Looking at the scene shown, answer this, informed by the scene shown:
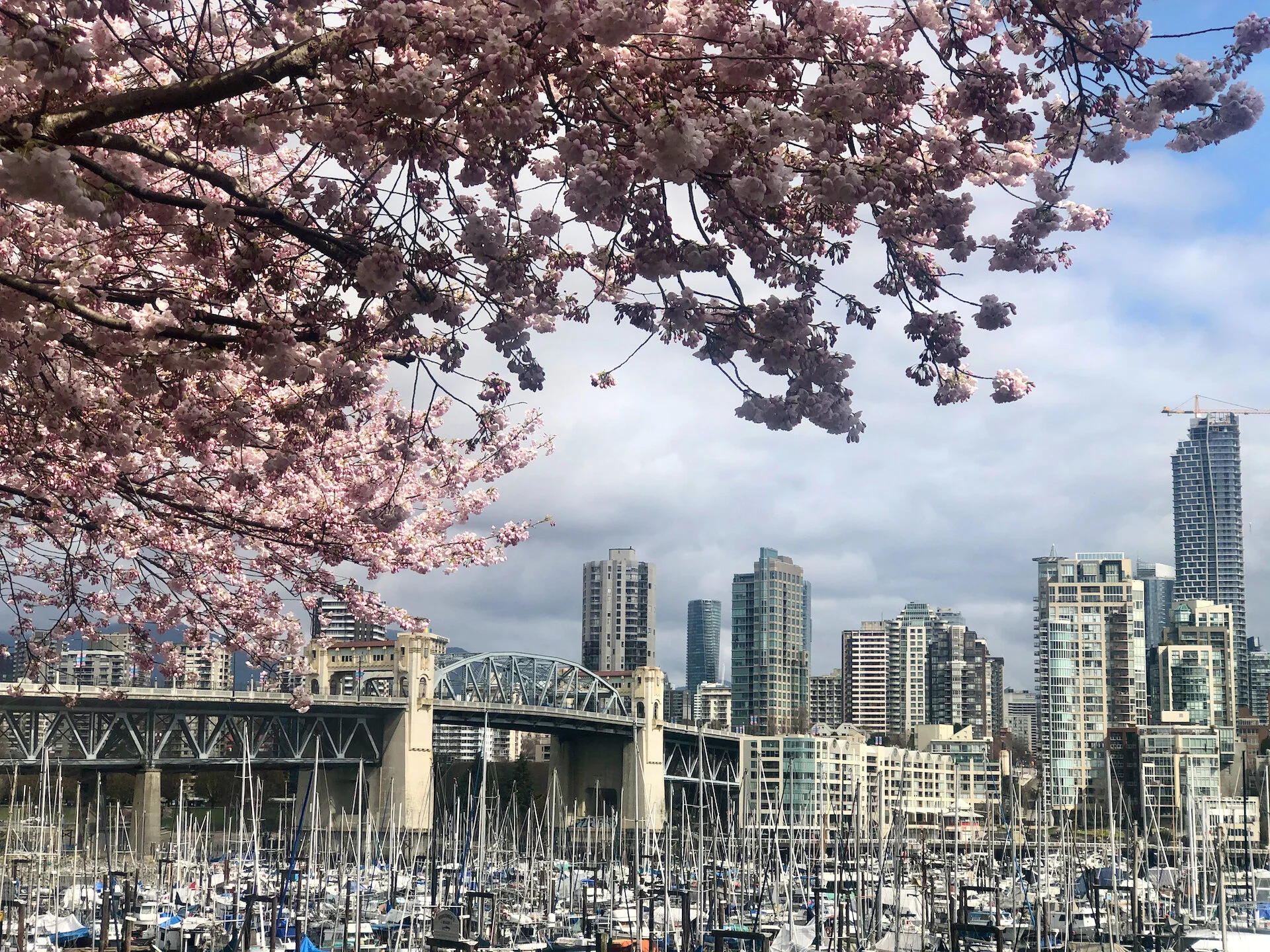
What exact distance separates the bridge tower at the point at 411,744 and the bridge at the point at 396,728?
10cm

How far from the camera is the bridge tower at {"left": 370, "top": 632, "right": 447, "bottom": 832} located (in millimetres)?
94688

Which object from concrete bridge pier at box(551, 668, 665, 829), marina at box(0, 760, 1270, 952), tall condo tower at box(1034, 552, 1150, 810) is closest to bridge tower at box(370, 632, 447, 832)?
marina at box(0, 760, 1270, 952)

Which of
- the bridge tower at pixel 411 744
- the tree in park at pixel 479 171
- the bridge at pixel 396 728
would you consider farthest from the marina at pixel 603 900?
the tree in park at pixel 479 171

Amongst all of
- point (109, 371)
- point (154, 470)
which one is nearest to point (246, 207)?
point (109, 371)

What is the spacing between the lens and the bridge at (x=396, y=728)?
264 feet

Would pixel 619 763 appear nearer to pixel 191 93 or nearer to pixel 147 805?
pixel 147 805

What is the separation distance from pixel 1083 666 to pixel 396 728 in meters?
85.6

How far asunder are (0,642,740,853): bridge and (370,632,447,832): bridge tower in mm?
104

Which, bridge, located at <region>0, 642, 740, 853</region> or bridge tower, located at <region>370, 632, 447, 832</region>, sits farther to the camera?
bridge tower, located at <region>370, 632, 447, 832</region>

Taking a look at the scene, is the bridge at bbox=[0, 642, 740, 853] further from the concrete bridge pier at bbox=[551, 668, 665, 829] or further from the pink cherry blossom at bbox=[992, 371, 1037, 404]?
the pink cherry blossom at bbox=[992, 371, 1037, 404]

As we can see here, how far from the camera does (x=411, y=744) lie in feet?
318

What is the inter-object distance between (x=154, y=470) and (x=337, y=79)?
785cm

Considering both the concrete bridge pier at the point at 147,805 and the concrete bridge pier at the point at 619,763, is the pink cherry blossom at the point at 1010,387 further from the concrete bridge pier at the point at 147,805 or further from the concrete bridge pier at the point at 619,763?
the concrete bridge pier at the point at 619,763

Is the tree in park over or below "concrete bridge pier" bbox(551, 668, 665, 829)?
over
